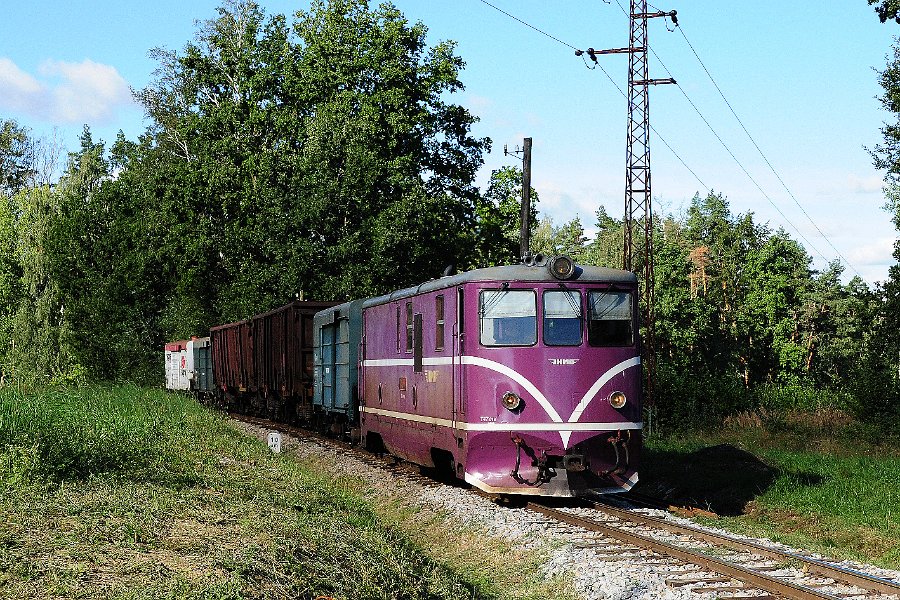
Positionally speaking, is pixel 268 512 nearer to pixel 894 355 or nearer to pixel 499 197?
pixel 894 355

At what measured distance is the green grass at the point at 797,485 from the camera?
13.1m

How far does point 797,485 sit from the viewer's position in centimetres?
1664

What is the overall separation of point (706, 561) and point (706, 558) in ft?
0.10

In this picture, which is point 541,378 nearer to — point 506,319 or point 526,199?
point 506,319

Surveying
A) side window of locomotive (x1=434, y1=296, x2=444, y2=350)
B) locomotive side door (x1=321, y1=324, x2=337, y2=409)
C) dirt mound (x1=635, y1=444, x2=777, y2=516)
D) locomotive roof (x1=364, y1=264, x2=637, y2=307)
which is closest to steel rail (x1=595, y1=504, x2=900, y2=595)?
dirt mound (x1=635, y1=444, x2=777, y2=516)

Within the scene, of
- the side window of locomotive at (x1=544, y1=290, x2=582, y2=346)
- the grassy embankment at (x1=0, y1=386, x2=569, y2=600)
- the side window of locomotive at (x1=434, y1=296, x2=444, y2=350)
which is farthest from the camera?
the side window of locomotive at (x1=434, y1=296, x2=444, y2=350)

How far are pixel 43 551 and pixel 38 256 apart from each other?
176 ft

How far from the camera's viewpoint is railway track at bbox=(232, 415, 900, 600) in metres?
9.37

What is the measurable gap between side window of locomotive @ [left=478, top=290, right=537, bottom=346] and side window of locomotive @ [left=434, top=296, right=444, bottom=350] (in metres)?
1.12

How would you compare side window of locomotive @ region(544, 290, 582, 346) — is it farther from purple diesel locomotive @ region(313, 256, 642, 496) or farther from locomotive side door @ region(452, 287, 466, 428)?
locomotive side door @ region(452, 287, 466, 428)

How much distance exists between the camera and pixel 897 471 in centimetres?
1828

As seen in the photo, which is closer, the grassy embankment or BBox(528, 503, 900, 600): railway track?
the grassy embankment

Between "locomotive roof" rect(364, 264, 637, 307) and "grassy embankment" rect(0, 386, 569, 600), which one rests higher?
"locomotive roof" rect(364, 264, 637, 307)

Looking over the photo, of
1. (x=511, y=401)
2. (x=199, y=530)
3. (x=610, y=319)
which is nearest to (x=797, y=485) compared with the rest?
(x=610, y=319)
